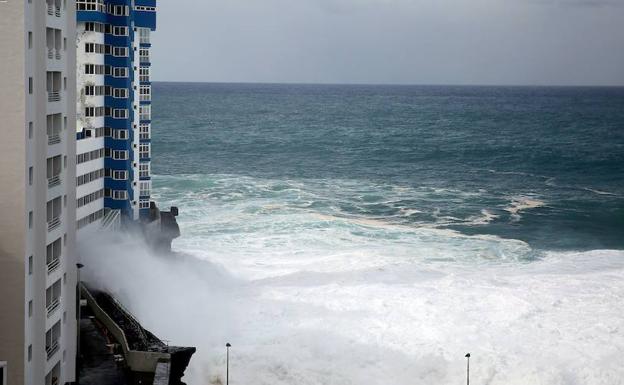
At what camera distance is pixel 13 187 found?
29.5 meters

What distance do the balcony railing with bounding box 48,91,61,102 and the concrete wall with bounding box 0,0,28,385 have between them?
2.40 metres

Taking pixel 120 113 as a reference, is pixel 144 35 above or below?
above

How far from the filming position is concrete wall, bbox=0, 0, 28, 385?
29125 millimetres

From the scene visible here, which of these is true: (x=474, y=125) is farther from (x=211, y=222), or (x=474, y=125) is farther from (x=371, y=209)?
(x=211, y=222)

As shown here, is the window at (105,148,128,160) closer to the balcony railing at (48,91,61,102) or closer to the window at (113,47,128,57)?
the window at (113,47,128,57)

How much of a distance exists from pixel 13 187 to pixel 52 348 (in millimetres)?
5952

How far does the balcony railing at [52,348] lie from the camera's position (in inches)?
1286

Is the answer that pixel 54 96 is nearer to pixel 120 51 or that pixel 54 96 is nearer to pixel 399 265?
pixel 120 51

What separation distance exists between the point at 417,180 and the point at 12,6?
88.3 meters

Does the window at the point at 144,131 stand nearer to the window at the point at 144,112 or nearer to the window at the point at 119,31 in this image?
the window at the point at 144,112

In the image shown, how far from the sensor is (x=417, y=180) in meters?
115

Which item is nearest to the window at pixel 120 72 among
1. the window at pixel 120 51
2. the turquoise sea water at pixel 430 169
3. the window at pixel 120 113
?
the window at pixel 120 51

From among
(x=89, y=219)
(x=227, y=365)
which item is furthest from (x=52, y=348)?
(x=89, y=219)

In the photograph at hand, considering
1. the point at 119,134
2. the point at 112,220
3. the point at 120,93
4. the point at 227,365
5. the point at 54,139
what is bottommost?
the point at 227,365
